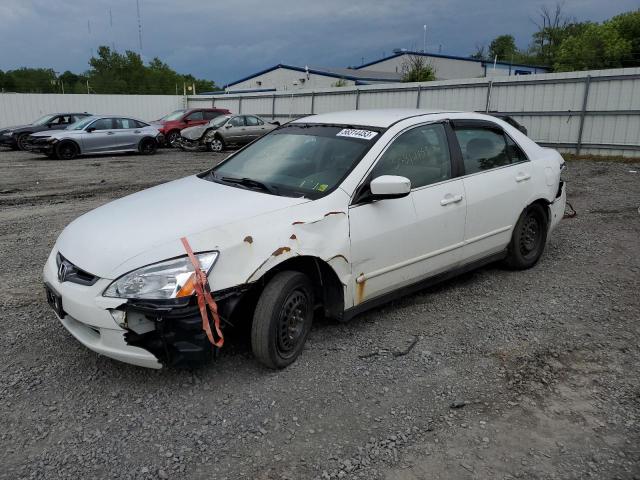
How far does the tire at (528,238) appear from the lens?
5.08m

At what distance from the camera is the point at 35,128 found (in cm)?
1873

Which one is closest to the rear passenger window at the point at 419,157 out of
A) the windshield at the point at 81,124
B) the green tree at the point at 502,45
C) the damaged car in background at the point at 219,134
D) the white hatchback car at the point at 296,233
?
the white hatchback car at the point at 296,233

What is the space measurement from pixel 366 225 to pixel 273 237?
75 centimetres

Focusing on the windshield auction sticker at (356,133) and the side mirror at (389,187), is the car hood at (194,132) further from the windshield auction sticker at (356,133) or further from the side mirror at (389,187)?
the side mirror at (389,187)

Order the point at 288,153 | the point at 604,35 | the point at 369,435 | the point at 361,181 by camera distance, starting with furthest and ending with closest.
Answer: the point at 604,35 < the point at 288,153 < the point at 361,181 < the point at 369,435

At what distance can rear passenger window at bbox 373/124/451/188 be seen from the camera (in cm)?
396

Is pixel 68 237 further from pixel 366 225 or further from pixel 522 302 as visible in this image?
pixel 522 302

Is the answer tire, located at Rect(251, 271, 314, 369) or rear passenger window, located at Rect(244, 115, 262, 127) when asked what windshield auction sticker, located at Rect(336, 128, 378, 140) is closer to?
tire, located at Rect(251, 271, 314, 369)

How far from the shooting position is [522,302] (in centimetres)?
457

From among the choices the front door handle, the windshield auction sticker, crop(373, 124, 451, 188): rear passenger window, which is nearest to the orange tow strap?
crop(373, 124, 451, 188): rear passenger window

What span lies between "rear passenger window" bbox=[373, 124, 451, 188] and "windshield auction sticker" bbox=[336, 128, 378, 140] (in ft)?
0.59

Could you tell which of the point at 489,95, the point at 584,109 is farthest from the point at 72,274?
the point at 489,95

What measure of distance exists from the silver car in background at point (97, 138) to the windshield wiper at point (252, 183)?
14045 mm

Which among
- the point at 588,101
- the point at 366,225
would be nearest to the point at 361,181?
the point at 366,225
